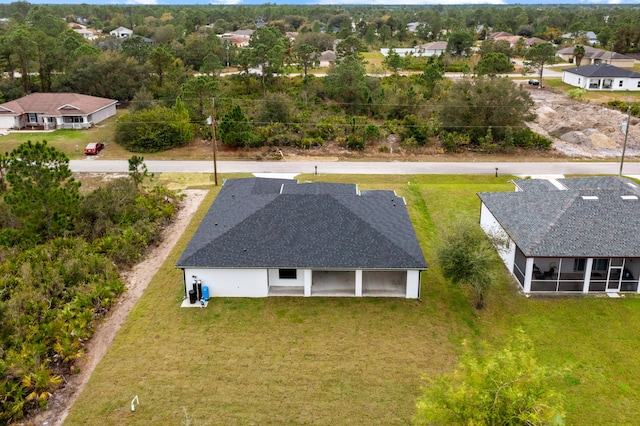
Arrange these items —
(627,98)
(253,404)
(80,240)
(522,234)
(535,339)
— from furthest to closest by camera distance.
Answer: (627,98)
(80,240)
(522,234)
(535,339)
(253,404)

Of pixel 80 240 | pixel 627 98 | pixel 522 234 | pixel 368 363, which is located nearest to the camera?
pixel 368 363

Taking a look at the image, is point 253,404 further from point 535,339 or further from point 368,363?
point 535,339

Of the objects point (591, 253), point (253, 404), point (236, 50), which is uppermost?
point (236, 50)

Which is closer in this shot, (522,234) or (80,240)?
(522,234)

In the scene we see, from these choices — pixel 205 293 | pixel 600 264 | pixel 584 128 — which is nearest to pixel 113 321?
pixel 205 293

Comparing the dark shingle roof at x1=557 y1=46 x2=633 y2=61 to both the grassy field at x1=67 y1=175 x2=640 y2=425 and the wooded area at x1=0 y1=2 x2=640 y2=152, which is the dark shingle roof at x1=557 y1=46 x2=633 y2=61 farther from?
the grassy field at x1=67 y1=175 x2=640 y2=425

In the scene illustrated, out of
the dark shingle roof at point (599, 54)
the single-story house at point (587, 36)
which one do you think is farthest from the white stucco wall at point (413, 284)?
the single-story house at point (587, 36)

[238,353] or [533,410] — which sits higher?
[533,410]

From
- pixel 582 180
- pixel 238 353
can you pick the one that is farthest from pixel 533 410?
pixel 582 180
